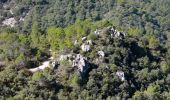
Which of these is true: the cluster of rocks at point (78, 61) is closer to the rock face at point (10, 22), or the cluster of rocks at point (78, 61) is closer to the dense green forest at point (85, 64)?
the dense green forest at point (85, 64)

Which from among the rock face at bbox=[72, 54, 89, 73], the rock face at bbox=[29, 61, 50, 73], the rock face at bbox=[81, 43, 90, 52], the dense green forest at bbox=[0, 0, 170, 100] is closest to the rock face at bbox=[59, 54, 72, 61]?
the dense green forest at bbox=[0, 0, 170, 100]

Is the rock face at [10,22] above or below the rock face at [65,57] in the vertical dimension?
below

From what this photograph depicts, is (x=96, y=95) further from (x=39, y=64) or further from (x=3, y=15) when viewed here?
(x=3, y=15)

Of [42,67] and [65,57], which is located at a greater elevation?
[65,57]

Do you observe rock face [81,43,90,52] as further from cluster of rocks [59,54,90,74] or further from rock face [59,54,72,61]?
rock face [59,54,72,61]

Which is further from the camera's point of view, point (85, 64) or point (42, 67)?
point (42, 67)

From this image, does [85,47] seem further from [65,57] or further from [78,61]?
[78,61]

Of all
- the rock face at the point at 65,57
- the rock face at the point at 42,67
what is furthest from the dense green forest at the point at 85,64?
the rock face at the point at 42,67

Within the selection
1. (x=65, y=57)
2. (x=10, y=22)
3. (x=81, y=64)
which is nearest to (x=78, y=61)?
(x=81, y=64)
